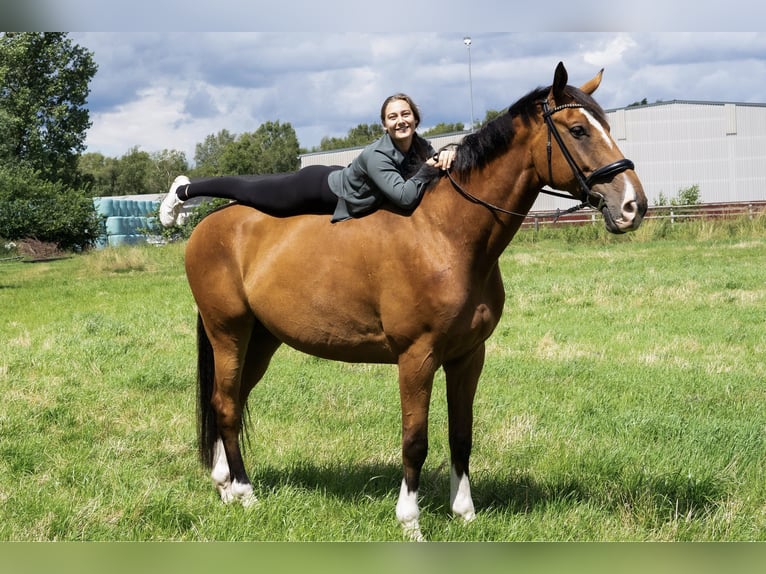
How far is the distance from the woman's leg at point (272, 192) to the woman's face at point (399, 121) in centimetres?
56

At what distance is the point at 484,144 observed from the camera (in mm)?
4102

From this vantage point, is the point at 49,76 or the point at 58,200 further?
the point at 49,76

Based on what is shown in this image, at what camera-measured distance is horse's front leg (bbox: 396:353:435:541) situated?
13.3 ft

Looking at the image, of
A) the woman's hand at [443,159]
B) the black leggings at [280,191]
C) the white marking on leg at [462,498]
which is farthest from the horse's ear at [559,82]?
the white marking on leg at [462,498]

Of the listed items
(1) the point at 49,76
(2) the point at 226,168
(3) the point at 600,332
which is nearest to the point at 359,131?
(2) the point at 226,168

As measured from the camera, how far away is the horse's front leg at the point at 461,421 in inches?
175

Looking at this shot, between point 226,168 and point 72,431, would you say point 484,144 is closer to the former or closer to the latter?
point 72,431

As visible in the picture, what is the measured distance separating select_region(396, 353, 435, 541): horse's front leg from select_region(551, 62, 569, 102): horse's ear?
1.55 metres

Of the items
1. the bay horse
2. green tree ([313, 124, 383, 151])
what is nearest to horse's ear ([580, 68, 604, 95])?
the bay horse

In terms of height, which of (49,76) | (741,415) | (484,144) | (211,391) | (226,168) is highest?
(49,76)

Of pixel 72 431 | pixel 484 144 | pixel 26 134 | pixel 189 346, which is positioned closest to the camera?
pixel 484 144

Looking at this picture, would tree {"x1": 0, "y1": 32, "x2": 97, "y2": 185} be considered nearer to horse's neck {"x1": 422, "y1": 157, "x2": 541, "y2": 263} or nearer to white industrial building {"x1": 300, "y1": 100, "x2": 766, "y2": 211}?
white industrial building {"x1": 300, "y1": 100, "x2": 766, "y2": 211}

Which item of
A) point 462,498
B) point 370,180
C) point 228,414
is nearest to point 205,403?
point 228,414

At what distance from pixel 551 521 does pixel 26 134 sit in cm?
4013
